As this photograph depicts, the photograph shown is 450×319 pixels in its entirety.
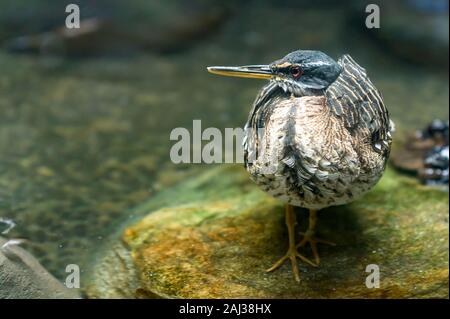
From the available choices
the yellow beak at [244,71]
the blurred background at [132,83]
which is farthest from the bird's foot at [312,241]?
the blurred background at [132,83]

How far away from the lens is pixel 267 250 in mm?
4016

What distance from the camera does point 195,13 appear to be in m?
7.84

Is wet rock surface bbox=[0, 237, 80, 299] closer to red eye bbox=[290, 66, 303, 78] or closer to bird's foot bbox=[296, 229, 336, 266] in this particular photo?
bird's foot bbox=[296, 229, 336, 266]

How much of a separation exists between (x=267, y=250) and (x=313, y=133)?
1.07 m

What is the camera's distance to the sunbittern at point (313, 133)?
327 centimetres

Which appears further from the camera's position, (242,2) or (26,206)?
(242,2)

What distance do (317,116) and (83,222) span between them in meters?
2.09

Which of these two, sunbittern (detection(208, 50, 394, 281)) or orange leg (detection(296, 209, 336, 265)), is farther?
orange leg (detection(296, 209, 336, 265))

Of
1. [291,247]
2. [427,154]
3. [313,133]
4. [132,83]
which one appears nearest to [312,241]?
[291,247]

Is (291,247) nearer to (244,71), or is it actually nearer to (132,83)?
(244,71)

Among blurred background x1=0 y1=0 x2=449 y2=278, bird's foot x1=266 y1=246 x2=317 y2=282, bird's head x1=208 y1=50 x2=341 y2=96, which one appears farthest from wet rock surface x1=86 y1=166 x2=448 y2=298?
bird's head x1=208 y1=50 x2=341 y2=96

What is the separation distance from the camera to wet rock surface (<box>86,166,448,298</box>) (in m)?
3.73
